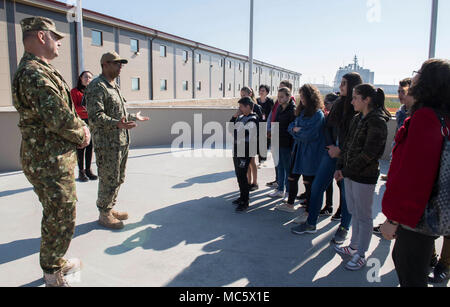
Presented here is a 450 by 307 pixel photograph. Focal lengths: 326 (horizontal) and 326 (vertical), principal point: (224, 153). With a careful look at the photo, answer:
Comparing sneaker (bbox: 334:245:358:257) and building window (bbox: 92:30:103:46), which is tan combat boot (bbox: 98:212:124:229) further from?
building window (bbox: 92:30:103:46)

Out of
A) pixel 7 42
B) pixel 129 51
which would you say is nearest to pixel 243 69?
pixel 129 51

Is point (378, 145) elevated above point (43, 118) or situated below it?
below

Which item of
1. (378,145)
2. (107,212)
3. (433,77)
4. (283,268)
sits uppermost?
(433,77)

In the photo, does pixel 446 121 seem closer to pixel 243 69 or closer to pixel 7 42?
pixel 7 42

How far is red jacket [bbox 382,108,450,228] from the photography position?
63.3 inches

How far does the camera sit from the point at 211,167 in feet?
24.2

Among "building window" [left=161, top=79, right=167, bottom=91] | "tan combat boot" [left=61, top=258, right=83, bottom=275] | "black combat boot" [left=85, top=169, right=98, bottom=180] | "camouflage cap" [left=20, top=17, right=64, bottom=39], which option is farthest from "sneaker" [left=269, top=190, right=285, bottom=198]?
"building window" [left=161, top=79, right=167, bottom=91]

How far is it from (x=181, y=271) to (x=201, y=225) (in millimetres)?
1135

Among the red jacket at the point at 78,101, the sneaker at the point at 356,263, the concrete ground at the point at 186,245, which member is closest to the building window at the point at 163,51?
the red jacket at the point at 78,101

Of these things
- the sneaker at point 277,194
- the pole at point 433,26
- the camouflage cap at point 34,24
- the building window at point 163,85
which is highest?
the building window at point 163,85

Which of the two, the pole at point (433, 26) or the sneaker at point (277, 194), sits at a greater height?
the pole at point (433, 26)

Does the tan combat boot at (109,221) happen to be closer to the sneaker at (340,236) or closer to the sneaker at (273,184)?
the sneaker at (340,236)

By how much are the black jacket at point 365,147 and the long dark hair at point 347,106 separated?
1.17 ft

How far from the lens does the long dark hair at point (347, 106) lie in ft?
11.6
